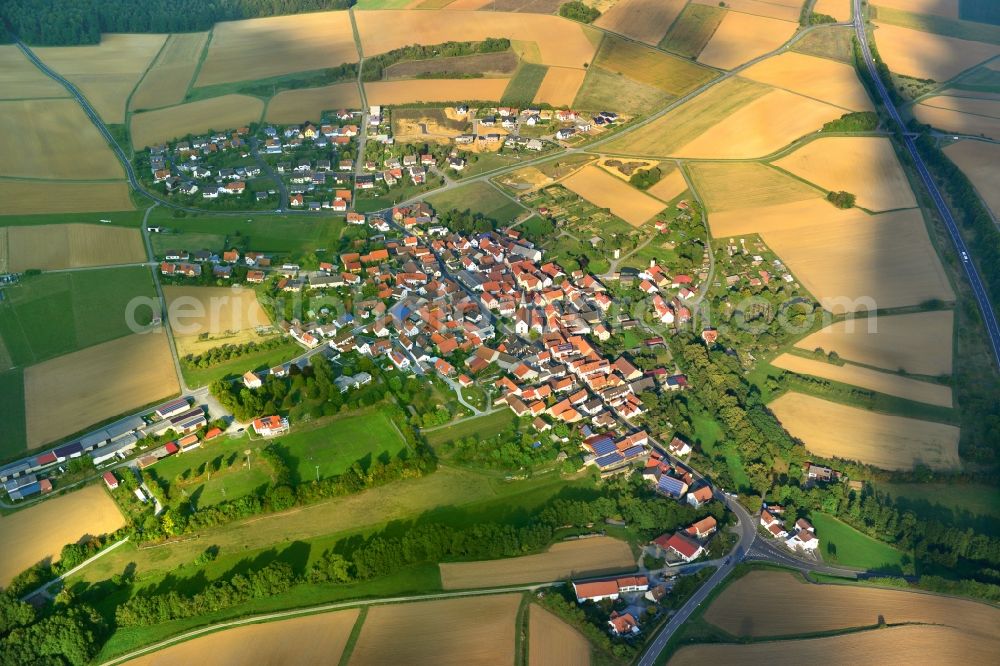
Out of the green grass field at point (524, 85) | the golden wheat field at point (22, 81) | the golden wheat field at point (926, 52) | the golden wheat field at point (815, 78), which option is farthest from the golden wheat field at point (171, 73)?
the golden wheat field at point (926, 52)

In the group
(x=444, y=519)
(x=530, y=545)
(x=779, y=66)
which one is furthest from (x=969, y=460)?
(x=779, y=66)

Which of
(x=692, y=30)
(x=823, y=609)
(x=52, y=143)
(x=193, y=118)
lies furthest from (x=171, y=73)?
(x=823, y=609)

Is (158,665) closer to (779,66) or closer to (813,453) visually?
(813,453)

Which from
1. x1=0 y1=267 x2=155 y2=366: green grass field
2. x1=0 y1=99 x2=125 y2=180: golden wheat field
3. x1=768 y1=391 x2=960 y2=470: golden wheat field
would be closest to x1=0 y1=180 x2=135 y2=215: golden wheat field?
x1=0 y1=99 x2=125 y2=180: golden wheat field

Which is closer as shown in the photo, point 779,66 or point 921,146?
point 921,146

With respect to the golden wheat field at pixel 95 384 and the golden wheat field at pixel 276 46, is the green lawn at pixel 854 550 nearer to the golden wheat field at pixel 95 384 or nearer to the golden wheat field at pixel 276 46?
the golden wheat field at pixel 95 384

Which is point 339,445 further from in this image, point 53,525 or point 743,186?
point 743,186
